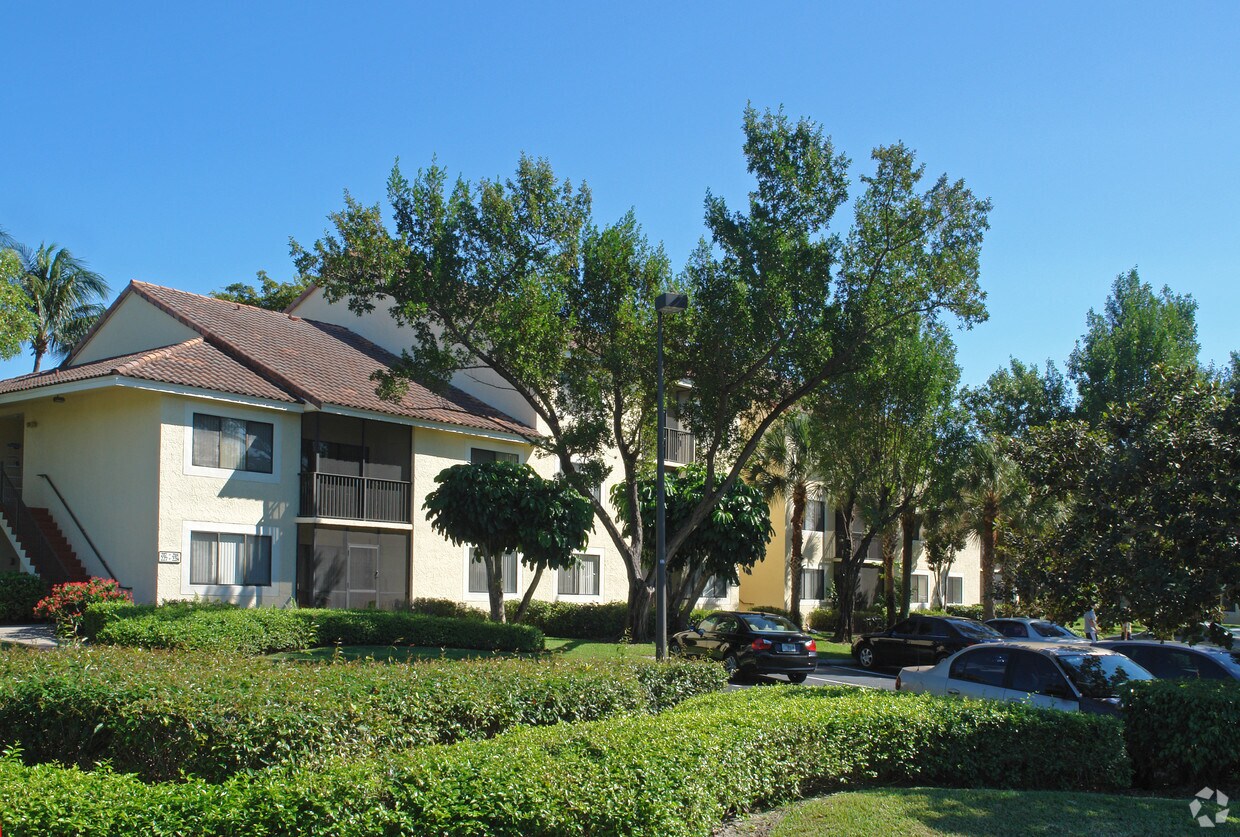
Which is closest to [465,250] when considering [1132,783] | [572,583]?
[572,583]

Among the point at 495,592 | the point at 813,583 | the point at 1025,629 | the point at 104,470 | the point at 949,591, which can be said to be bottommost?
the point at 949,591

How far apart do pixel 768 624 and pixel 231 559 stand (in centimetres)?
1284

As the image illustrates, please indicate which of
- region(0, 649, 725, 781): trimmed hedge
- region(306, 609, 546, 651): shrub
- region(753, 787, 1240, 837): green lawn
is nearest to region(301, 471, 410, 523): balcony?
region(306, 609, 546, 651): shrub

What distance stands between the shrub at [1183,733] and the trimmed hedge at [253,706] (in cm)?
528

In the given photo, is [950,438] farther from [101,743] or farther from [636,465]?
[101,743]

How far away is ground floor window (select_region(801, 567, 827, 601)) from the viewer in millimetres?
40906

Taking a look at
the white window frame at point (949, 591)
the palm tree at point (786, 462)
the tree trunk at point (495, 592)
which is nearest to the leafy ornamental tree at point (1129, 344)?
the palm tree at point (786, 462)

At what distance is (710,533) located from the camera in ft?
91.6

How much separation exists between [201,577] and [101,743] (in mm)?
15781

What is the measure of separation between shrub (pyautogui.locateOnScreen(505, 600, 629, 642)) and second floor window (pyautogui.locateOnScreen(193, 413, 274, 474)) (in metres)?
8.37

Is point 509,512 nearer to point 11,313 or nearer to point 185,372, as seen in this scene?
point 185,372

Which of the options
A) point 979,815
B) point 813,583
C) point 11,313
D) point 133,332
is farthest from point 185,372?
point 813,583

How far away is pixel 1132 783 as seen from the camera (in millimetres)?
10812

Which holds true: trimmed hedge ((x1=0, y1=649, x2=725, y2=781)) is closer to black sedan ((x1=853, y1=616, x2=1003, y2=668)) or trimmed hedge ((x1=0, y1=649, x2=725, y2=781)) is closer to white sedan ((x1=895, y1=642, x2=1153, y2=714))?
white sedan ((x1=895, y1=642, x2=1153, y2=714))
